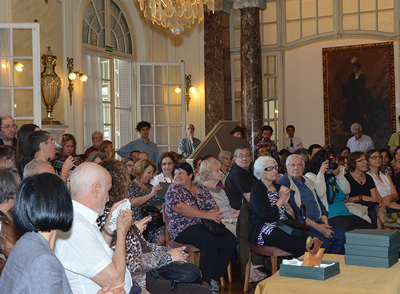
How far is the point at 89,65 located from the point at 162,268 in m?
6.72

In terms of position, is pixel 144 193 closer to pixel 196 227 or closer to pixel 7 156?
pixel 196 227

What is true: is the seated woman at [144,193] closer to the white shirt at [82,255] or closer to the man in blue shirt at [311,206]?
the man in blue shirt at [311,206]

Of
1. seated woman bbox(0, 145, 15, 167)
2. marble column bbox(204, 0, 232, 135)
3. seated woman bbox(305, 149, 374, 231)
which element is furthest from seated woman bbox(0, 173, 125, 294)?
marble column bbox(204, 0, 232, 135)

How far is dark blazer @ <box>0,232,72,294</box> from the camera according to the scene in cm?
150

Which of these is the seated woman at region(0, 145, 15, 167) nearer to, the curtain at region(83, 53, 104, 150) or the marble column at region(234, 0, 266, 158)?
the curtain at region(83, 53, 104, 150)

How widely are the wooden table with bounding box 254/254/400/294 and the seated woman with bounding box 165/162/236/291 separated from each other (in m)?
1.49

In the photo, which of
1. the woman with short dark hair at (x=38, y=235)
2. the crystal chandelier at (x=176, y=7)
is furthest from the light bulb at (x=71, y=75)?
the woman with short dark hair at (x=38, y=235)

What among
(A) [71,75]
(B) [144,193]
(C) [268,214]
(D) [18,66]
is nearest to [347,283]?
(C) [268,214]

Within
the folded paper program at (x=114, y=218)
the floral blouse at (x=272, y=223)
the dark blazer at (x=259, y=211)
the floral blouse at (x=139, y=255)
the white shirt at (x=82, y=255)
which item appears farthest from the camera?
the floral blouse at (x=272, y=223)

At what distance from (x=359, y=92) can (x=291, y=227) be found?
7.06 metres

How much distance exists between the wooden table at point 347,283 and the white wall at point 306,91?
325 inches

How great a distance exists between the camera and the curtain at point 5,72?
673 centimetres

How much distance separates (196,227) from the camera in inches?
176

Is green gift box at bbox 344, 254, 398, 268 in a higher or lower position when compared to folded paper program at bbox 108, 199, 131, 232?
lower
